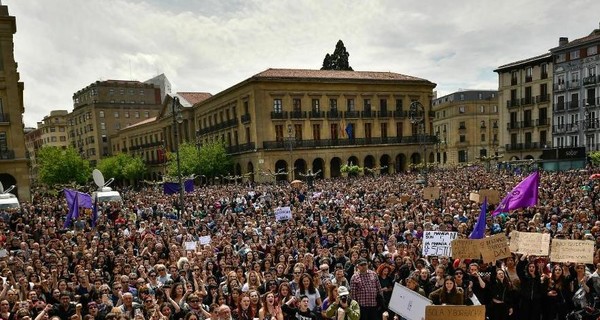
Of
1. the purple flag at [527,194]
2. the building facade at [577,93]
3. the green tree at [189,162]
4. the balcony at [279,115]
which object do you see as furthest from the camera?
the green tree at [189,162]

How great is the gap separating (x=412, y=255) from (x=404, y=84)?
142 feet

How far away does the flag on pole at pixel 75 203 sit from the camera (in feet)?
46.5

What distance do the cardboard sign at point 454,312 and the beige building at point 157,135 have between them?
52.6m

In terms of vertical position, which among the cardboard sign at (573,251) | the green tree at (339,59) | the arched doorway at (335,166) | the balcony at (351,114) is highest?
the green tree at (339,59)

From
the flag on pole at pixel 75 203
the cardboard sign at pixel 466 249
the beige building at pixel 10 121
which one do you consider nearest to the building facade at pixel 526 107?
the cardboard sign at pixel 466 249

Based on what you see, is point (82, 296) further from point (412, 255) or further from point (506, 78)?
point (506, 78)

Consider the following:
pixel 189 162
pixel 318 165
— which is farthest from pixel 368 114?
pixel 189 162

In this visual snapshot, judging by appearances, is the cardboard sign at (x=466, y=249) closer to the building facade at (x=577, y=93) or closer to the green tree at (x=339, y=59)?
the building facade at (x=577, y=93)

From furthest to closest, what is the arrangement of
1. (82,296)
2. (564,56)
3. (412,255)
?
(564,56), (412,255), (82,296)

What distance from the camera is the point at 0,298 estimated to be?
23.1 feet

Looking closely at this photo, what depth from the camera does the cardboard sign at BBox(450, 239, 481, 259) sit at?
7461 millimetres

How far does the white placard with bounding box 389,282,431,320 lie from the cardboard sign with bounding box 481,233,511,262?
2.02 meters

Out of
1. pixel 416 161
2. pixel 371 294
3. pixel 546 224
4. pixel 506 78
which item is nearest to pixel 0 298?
pixel 371 294

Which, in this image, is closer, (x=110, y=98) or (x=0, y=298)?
(x=0, y=298)
